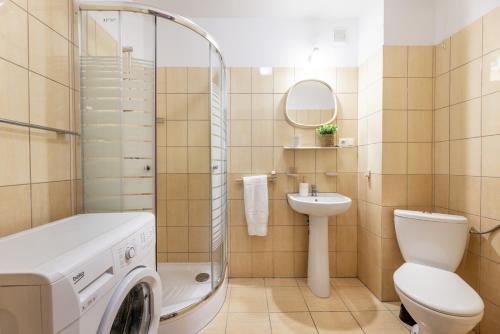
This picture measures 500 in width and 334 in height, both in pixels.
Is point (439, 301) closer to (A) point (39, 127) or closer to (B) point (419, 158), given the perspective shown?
(B) point (419, 158)

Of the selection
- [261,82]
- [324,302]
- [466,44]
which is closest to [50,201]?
[261,82]

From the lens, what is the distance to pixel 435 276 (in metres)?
1.47

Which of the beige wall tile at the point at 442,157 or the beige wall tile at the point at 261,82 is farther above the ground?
the beige wall tile at the point at 261,82

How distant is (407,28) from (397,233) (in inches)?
62.6

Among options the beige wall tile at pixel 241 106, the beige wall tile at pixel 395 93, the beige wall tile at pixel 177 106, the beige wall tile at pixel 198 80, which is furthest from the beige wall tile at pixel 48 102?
the beige wall tile at pixel 395 93

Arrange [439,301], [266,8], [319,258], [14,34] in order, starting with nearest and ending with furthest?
[14,34]
[439,301]
[319,258]
[266,8]

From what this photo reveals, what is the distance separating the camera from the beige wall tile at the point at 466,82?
5.16ft

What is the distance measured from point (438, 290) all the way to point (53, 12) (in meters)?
2.53

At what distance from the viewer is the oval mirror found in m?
2.29

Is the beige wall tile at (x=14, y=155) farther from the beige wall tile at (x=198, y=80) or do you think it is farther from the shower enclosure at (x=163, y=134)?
the beige wall tile at (x=198, y=80)

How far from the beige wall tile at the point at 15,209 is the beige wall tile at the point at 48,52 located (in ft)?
1.87

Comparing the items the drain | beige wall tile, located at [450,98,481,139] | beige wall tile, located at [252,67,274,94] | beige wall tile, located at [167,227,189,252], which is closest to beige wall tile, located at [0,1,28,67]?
beige wall tile, located at [167,227,189,252]

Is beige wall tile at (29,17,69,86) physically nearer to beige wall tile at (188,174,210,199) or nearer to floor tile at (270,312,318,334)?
beige wall tile at (188,174,210,199)

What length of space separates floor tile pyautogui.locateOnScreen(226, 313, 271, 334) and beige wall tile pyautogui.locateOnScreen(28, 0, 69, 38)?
6.76 feet
